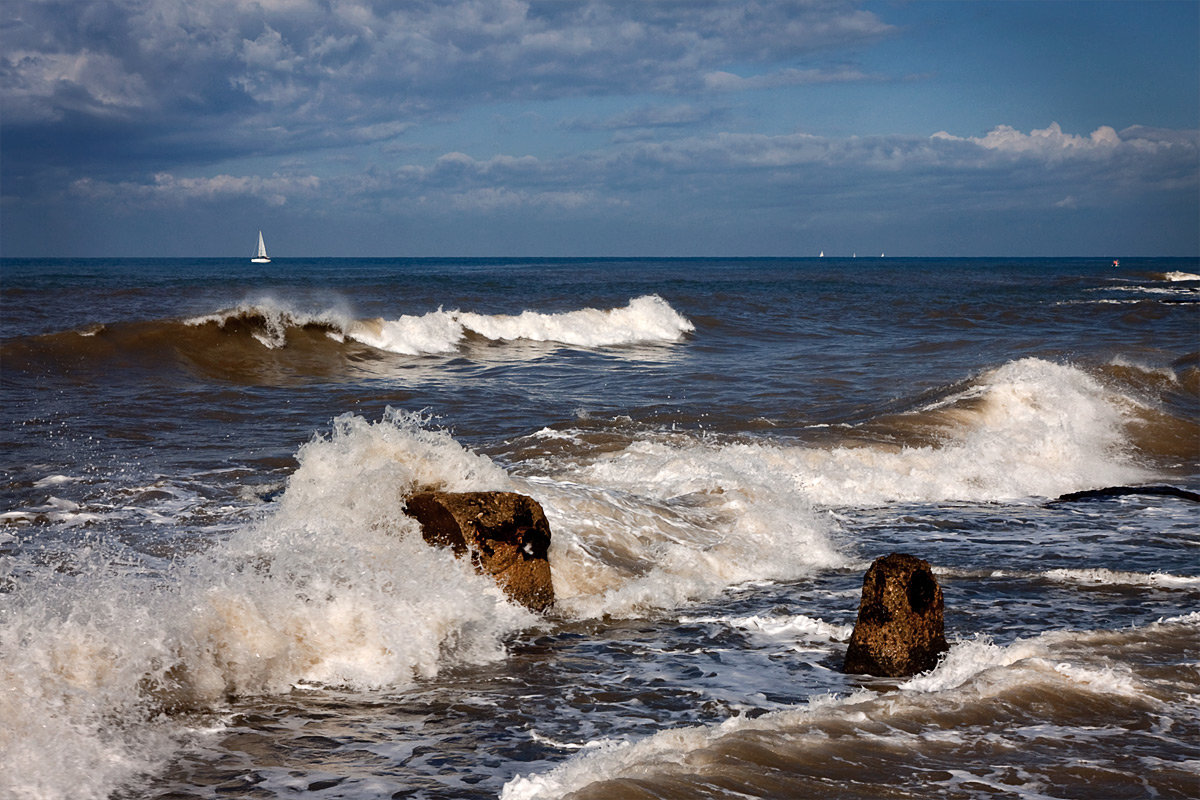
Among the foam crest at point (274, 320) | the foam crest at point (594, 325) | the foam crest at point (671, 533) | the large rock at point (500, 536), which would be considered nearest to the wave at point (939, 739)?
the large rock at point (500, 536)

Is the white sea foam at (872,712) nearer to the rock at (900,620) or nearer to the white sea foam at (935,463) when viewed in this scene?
the rock at (900,620)

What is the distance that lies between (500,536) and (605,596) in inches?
32.4

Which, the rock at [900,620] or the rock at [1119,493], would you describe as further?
the rock at [1119,493]

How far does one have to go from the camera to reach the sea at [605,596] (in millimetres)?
3949

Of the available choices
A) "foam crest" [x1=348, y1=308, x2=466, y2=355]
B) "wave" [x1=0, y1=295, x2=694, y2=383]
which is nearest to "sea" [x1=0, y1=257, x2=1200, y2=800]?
"wave" [x1=0, y1=295, x2=694, y2=383]

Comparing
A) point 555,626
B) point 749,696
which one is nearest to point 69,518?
A: point 555,626

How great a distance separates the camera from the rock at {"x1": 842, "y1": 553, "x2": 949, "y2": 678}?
489 centimetres

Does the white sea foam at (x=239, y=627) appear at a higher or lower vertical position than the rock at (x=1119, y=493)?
higher

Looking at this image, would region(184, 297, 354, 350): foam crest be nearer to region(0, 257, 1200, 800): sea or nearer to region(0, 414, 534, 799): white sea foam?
region(0, 257, 1200, 800): sea

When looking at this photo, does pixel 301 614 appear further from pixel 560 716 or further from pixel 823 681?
pixel 823 681

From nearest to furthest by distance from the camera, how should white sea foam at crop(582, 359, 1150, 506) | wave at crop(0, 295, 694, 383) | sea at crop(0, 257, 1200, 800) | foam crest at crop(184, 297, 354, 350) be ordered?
1. sea at crop(0, 257, 1200, 800)
2. white sea foam at crop(582, 359, 1150, 506)
3. wave at crop(0, 295, 694, 383)
4. foam crest at crop(184, 297, 354, 350)

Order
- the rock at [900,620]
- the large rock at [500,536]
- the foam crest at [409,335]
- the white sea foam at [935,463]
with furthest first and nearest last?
the foam crest at [409,335], the white sea foam at [935,463], the large rock at [500,536], the rock at [900,620]

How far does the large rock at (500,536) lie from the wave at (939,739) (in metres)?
1.91

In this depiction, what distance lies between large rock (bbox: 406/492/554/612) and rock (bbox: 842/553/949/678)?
2025 mm
